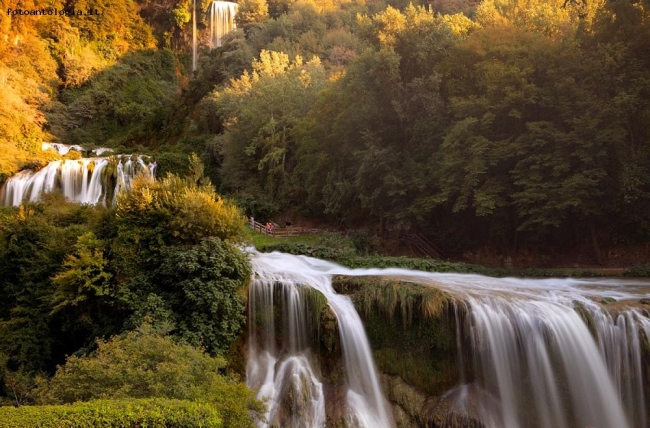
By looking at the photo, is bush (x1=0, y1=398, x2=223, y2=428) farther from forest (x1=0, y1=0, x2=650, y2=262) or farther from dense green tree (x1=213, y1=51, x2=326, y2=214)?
dense green tree (x1=213, y1=51, x2=326, y2=214)

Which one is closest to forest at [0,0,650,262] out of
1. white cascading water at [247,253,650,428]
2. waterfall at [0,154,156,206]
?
waterfall at [0,154,156,206]

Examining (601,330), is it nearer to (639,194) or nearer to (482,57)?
(639,194)


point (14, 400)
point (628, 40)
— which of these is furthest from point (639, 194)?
point (14, 400)

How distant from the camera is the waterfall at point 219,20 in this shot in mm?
67875

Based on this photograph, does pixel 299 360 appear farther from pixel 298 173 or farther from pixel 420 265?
pixel 298 173

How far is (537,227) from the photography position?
24.4m

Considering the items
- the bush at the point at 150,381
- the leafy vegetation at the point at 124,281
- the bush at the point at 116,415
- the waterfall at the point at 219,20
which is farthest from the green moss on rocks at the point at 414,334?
the waterfall at the point at 219,20

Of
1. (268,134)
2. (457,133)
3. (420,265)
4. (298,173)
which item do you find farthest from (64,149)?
(457,133)

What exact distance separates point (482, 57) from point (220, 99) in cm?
2330

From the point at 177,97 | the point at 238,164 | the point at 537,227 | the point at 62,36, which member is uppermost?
the point at 62,36

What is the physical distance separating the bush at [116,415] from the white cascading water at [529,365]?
5036 mm

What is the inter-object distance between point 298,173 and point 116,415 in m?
27.0

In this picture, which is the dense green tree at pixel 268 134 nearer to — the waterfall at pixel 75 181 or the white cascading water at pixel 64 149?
the waterfall at pixel 75 181

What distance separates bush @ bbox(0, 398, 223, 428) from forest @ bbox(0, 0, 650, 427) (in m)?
0.12
